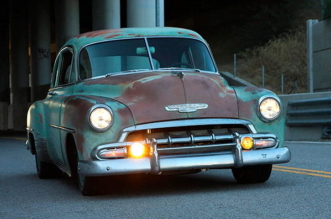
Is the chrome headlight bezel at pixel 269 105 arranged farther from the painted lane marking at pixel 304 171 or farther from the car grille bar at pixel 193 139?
the painted lane marking at pixel 304 171

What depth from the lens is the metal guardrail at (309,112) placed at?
15133mm

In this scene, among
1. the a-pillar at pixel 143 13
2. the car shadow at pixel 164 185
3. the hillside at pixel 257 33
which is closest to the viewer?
the car shadow at pixel 164 185

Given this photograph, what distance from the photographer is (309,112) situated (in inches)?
617

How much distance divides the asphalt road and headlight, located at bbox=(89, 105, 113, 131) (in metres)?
0.72

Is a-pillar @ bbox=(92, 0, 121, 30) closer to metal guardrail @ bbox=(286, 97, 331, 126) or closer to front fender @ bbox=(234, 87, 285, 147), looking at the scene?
metal guardrail @ bbox=(286, 97, 331, 126)

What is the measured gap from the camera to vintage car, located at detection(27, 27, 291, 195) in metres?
7.20

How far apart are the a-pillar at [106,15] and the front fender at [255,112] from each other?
26.3 metres

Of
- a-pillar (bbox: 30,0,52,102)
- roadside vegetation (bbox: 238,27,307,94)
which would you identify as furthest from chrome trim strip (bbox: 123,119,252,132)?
a-pillar (bbox: 30,0,52,102)

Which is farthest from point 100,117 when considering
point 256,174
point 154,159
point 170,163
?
point 256,174

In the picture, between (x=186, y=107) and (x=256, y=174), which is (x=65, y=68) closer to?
(x=186, y=107)

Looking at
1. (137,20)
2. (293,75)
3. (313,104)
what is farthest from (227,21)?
(313,104)

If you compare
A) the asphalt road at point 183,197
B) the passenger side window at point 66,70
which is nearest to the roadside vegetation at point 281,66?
the passenger side window at point 66,70

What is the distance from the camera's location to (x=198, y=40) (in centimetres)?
902

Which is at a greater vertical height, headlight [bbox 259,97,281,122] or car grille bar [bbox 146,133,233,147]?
headlight [bbox 259,97,281,122]
